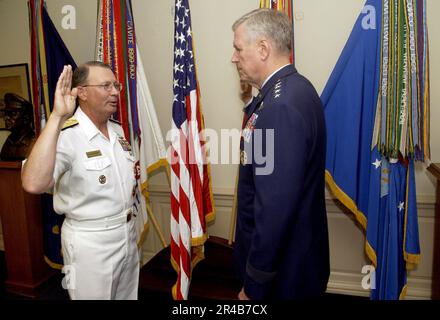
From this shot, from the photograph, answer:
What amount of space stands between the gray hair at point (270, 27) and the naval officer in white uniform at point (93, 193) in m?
0.76

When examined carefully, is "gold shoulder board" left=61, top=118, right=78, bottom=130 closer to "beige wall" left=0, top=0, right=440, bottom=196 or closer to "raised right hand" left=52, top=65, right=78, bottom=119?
"raised right hand" left=52, top=65, right=78, bottom=119

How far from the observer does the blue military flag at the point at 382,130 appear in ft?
5.79

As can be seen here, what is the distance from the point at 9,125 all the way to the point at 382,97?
343 centimetres

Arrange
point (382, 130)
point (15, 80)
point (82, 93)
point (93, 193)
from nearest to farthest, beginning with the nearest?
point (93, 193), point (82, 93), point (382, 130), point (15, 80)

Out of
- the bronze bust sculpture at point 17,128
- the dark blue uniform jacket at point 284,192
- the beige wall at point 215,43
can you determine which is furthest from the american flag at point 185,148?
the bronze bust sculpture at point 17,128

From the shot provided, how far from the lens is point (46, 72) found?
2.33 m

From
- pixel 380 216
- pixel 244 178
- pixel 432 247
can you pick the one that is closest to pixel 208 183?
pixel 244 178

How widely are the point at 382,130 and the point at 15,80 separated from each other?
3376mm

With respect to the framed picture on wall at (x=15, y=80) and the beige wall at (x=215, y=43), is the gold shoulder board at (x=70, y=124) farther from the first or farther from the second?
the framed picture on wall at (x=15, y=80)

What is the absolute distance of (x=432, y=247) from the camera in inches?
84.3

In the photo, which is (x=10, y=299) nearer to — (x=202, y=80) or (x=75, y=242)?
(x=75, y=242)

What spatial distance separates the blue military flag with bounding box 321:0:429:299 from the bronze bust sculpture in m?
Result: 2.61

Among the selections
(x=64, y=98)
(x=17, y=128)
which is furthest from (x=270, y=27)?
(x=17, y=128)

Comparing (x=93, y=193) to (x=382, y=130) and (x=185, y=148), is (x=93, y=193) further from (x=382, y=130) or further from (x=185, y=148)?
(x=382, y=130)
